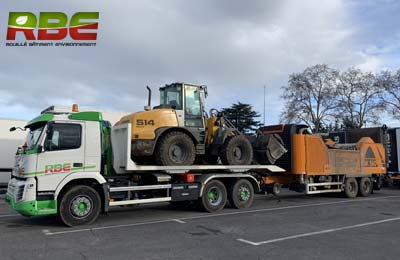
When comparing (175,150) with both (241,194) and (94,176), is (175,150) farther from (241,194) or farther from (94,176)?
(241,194)

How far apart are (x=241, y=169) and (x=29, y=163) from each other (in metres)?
6.18

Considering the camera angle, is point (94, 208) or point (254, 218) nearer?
point (94, 208)

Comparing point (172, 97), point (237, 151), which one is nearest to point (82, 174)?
point (172, 97)

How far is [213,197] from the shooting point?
11180 mm

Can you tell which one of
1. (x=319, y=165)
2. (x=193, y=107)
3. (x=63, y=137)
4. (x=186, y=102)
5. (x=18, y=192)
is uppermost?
(x=186, y=102)

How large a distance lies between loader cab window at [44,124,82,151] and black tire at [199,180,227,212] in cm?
404

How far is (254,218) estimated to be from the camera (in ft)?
32.1

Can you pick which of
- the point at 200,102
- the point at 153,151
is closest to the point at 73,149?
the point at 153,151

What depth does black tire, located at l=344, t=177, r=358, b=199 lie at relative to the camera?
15.2 meters

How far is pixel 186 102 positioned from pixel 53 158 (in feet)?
14.0

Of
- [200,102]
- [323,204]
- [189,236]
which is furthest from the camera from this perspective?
[323,204]

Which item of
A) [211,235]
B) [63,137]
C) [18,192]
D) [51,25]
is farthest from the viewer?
[51,25]

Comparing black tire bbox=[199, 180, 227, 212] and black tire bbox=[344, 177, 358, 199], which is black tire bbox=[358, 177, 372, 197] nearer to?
black tire bbox=[344, 177, 358, 199]

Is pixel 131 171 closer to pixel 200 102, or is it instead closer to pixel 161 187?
pixel 161 187
